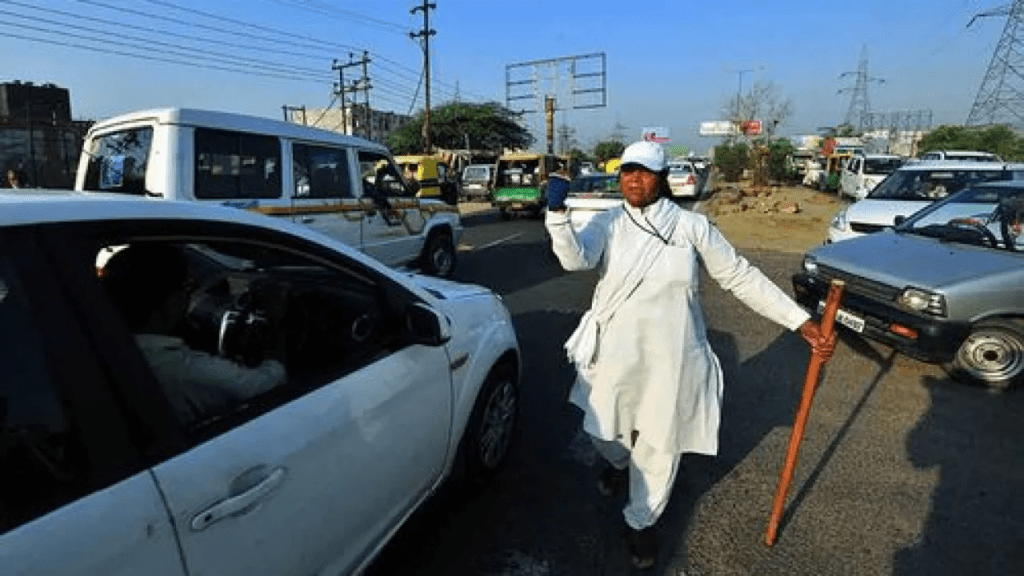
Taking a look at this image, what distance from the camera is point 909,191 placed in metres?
10.1

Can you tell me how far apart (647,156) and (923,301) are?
349cm

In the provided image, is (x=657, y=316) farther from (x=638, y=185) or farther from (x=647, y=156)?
(x=647, y=156)

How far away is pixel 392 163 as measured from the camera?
8602 millimetres

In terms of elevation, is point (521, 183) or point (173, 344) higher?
point (521, 183)

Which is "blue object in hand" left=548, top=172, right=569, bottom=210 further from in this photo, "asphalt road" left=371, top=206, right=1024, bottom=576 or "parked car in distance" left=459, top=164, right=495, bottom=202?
"parked car in distance" left=459, top=164, right=495, bottom=202

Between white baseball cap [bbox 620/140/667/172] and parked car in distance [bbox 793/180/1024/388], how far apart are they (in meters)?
3.38

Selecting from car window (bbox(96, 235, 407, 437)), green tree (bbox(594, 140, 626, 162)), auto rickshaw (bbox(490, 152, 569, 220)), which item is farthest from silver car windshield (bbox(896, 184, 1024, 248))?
green tree (bbox(594, 140, 626, 162))

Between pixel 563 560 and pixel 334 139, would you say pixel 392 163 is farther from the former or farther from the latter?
pixel 563 560

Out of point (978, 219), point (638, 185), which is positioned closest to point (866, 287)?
point (978, 219)

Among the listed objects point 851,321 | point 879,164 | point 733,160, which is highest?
point 733,160

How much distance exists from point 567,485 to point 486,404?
66 centimetres

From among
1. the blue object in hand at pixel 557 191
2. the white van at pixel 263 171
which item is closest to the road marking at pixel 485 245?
the white van at pixel 263 171

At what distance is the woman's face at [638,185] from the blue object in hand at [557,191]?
0.96 ft

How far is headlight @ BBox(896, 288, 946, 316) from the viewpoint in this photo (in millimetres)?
4684
